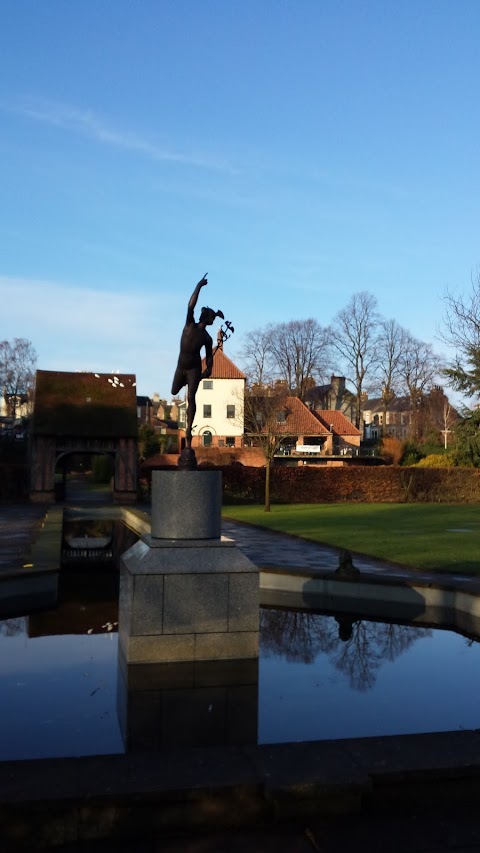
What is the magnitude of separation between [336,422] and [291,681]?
70658 millimetres

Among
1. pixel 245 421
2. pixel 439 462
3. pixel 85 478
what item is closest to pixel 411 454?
pixel 439 462

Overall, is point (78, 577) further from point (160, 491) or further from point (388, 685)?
point (388, 685)

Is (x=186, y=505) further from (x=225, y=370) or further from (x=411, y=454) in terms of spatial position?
(x=225, y=370)

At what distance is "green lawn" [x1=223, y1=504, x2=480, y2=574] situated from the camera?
1664 centimetres

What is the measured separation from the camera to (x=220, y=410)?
Result: 2908 inches

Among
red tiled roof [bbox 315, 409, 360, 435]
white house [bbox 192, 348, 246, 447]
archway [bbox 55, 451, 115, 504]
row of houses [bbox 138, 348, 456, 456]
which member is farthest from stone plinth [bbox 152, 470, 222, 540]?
red tiled roof [bbox 315, 409, 360, 435]

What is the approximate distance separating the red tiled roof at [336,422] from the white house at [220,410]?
8763 millimetres

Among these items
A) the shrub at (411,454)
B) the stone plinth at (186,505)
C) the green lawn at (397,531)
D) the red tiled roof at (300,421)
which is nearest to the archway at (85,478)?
the green lawn at (397,531)

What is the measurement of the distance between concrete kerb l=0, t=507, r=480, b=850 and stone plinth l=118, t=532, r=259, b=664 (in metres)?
3.35

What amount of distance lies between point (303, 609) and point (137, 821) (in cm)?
746

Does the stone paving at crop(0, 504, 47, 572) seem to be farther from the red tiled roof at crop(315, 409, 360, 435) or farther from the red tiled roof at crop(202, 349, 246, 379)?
the red tiled roof at crop(315, 409, 360, 435)

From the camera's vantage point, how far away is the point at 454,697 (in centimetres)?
746

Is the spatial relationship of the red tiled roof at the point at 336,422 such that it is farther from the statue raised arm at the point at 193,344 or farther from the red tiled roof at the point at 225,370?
the statue raised arm at the point at 193,344

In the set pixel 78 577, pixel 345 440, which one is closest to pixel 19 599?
pixel 78 577
